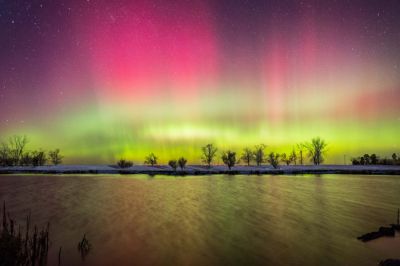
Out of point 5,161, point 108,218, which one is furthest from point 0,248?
point 5,161

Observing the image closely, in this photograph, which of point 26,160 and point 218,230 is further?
point 26,160

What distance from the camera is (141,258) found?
1831cm

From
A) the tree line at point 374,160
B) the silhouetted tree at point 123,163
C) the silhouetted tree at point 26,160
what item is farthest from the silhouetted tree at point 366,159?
the silhouetted tree at point 26,160

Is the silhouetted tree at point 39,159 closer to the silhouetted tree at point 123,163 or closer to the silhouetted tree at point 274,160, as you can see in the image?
the silhouetted tree at point 123,163

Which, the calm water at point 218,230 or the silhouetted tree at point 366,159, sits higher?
the silhouetted tree at point 366,159

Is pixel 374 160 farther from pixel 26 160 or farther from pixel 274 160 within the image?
pixel 26 160

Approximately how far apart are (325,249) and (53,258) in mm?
14903

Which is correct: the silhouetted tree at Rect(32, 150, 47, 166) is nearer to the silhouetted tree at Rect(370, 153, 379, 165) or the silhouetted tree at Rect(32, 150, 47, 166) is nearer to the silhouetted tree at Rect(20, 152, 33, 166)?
the silhouetted tree at Rect(20, 152, 33, 166)

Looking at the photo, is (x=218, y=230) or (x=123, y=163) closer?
(x=218, y=230)

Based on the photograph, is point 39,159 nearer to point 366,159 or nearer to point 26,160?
point 26,160

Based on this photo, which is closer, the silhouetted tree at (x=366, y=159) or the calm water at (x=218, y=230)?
the calm water at (x=218, y=230)

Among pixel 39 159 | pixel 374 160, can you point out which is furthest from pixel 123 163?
pixel 374 160

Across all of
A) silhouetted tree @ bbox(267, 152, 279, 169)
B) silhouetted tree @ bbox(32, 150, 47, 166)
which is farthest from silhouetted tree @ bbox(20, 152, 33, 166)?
silhouetted tree @ bbox(267, 152, 279, 169)

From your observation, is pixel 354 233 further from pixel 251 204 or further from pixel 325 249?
pixel 251 204
